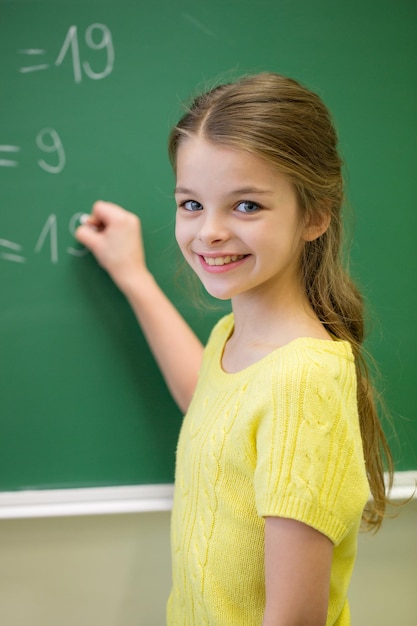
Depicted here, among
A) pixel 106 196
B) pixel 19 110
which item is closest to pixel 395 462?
pixel 106 196

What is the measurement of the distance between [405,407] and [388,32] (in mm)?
622

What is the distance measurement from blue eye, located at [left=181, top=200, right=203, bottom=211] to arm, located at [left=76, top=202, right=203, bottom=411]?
0.24 metres

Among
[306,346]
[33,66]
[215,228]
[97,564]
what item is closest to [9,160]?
[33,66]

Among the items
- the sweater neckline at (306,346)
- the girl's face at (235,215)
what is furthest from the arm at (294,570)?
the girl's face at (235,215)

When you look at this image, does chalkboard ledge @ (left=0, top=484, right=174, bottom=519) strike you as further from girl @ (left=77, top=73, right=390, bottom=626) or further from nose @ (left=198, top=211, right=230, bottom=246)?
nose @ (left=198, top=211, right=230, bottom=246)

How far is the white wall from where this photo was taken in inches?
43.5

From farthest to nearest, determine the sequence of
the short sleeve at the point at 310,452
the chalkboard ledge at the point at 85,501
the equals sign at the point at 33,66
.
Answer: the chalkboard ledge at the point at 85,501, the equals sign at the point at 33,66, the short sleeve at the point at 310,452

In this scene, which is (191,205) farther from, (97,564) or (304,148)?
(97,564)

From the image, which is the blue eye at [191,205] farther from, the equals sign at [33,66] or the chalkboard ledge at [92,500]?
Answer: the chalkboard ledge at [92,500]

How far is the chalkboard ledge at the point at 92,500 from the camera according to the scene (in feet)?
3.47

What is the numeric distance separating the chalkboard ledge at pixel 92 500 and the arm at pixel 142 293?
0.18 metres

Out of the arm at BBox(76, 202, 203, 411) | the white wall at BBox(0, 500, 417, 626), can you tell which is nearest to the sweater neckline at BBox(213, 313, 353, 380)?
the arm at BBox(76, 202, 203, 411)

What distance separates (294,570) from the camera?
65cm

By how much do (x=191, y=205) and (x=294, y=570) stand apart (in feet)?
1.42
